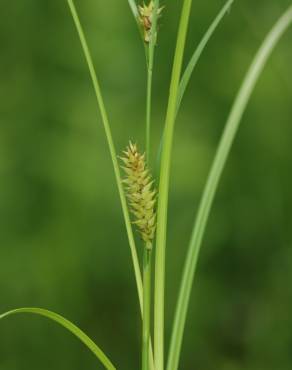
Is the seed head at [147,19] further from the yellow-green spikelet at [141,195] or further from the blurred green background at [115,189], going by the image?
the blurred green background at [115,189]

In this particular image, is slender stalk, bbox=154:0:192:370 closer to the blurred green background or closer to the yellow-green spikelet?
the yellow-green spikelet

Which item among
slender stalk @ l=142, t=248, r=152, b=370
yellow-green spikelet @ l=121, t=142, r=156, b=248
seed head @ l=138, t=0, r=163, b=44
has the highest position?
seed head @ l=138, t=0, r=163, b=44

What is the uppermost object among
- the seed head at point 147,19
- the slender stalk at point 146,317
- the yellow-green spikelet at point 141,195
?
the seed head at point 147,19

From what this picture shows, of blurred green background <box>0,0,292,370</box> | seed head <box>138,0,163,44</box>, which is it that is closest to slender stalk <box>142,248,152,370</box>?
seed head <box>138,0,163,44</box>

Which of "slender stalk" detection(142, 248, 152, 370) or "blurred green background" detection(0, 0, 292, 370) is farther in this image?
"blurred green background" detection(0, 0, 292, 370)

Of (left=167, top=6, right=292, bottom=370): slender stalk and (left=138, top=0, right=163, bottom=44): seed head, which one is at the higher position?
(left=138, top=0, right=163, bottom=44): seed head

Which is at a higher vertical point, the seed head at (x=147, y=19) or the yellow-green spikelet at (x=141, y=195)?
the seed head at (x=147, y=19)

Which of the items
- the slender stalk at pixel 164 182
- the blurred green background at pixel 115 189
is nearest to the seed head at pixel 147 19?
the slender stalk at pixel 164 182

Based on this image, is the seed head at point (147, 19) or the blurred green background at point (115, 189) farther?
the blurred green background at point (115, 189)

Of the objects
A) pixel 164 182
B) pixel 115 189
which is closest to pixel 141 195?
pixel 164 182

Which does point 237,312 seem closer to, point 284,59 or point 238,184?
point 238,184
